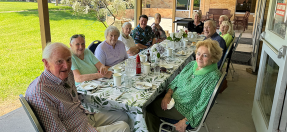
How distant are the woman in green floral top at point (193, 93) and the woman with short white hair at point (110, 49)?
3.59ft

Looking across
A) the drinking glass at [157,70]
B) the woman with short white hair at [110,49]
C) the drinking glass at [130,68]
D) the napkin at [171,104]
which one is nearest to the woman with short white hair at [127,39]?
the woman with short white hair at [110,49]

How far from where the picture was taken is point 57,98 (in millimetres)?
1306

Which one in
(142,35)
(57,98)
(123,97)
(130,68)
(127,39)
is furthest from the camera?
(142,35)

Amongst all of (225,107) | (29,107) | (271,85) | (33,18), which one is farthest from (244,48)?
(29,107)

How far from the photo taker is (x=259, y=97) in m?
2.47

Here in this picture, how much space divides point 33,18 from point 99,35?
→ 2655 mm

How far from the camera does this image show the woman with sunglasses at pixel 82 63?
2072mm

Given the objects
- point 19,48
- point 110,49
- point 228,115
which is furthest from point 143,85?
point 19,48

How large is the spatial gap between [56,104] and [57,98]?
44 mm

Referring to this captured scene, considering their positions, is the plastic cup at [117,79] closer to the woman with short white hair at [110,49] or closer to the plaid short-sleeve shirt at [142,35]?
the woman with short white hair at [110,49]

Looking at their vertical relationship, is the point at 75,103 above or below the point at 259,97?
above

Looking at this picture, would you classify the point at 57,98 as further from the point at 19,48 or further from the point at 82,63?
the point at 19,48

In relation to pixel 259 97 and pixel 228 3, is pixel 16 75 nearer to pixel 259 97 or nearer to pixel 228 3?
pixel 259 97

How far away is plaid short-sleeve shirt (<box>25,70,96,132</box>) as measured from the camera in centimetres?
121
